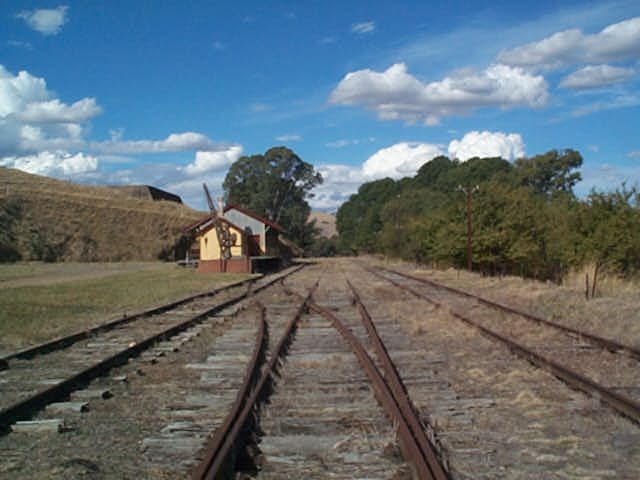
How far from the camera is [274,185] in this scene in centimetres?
8512

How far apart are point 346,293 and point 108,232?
40966 millimetres

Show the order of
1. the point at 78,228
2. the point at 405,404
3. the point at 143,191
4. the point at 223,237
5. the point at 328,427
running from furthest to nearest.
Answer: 1. the point at 143,191
2. the point at 78,228
3. the point at 223,237
4. the point at 405,404
5. the point at 328,427

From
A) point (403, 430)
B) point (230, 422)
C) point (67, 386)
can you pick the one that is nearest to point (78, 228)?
point (67, 386)

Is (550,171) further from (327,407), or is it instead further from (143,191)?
(327,407)

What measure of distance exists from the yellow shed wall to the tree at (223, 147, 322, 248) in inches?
1527

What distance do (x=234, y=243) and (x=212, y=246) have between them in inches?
84.1

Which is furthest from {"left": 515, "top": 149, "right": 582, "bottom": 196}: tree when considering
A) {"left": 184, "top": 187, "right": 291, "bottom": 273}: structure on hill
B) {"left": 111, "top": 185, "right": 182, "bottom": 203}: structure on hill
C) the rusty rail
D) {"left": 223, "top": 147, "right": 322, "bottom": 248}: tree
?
the rusty rail

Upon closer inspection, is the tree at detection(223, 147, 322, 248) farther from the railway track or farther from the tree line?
the railway track

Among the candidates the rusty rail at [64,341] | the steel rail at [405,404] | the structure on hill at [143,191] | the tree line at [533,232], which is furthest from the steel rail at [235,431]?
the structure on hill at [143,191]

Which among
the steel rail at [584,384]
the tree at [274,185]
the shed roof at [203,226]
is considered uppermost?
the tree at [274,185]

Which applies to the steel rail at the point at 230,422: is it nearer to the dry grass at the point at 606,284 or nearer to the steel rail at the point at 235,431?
the steel rail at the point at 235,431

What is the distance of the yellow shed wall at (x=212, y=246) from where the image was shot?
44.7 m

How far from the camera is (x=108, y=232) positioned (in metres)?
56.6

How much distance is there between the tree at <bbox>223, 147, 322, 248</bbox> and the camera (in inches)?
3344
